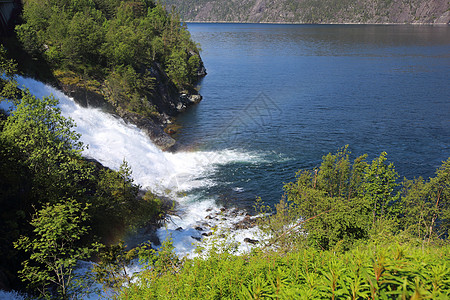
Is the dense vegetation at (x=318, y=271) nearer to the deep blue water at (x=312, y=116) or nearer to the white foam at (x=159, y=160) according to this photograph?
the white foam at (x=159, y=160)

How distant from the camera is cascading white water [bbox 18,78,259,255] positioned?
135ft

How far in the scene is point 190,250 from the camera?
104ft

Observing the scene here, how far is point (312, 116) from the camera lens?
232 ft

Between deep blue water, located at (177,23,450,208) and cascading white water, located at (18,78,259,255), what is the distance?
2.37 meters

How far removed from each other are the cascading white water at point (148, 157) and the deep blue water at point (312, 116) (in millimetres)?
2372

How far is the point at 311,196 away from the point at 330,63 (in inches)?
4452

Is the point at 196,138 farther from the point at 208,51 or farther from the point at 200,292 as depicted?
the point at 208,51

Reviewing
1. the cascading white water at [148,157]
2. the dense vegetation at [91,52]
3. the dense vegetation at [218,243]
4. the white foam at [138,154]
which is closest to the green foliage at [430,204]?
the dense vegetation at [218,243]

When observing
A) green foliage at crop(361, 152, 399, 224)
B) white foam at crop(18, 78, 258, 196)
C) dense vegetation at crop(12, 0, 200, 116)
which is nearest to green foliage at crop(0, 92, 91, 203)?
white foam at crop(18, 78, 258, 196)

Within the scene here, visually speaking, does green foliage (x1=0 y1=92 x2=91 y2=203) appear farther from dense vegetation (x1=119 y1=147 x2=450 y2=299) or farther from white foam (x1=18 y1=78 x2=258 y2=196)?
white foam (x1=18 y1=78 x2=258 y2=196)

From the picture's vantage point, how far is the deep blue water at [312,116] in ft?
160

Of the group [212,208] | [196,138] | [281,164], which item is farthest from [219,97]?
[212,208]

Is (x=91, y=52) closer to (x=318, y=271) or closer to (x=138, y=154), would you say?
(x=138, y=154)

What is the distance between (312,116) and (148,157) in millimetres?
37955
